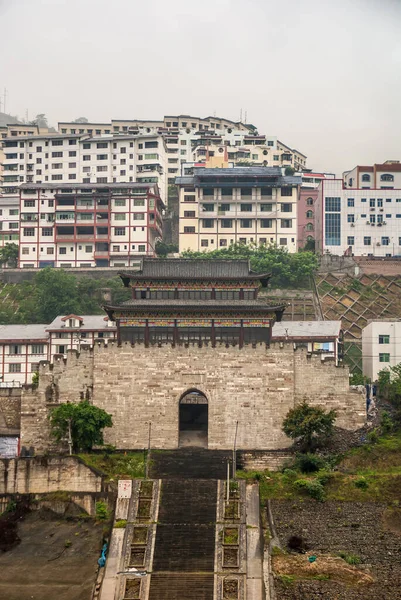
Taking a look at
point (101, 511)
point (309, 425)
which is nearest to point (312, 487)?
point (309, 425)

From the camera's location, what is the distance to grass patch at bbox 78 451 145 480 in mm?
48031

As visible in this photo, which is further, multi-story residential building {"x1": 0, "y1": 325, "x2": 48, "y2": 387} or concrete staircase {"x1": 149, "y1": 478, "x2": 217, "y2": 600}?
multi-story residential building {"x1": 0, "y1": 325, "x2": 48, "y2": 387}

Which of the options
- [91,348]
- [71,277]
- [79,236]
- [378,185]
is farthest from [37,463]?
[378,185]

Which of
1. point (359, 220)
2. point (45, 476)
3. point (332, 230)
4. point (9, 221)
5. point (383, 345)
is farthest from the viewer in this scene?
point (9, 221)

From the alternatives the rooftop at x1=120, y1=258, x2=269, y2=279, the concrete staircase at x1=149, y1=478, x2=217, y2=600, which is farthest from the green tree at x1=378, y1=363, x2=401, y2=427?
the concrete staircase at x1=149, y1=478, x2=217, y2=600

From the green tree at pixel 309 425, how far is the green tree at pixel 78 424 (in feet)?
33.6

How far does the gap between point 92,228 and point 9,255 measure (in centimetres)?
898

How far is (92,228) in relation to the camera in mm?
93688

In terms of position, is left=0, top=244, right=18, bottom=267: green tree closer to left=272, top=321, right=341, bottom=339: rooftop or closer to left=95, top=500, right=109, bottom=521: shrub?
left=272, top=321, right=341, bottom=339: rooftop

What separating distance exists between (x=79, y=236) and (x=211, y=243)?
13.5 meters

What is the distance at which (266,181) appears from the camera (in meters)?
95.8

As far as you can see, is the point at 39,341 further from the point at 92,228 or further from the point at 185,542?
the point at 185,542

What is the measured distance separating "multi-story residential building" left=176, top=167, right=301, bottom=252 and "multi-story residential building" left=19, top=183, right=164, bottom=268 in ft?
17.1

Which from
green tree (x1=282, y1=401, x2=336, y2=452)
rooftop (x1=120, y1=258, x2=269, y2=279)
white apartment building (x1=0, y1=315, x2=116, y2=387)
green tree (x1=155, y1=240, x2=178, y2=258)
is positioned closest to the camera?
green tree (x1=282, y1=401, x2=336, y2=452)
